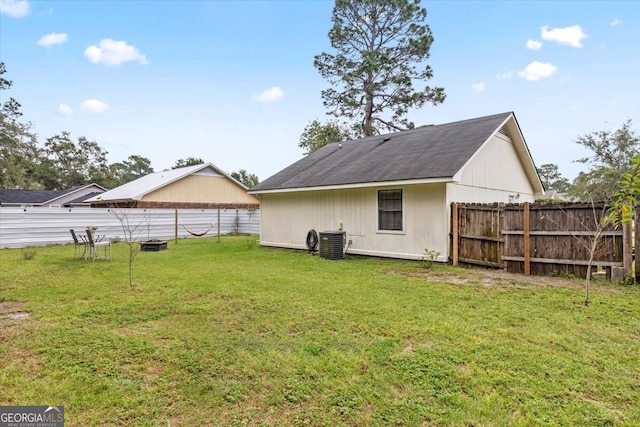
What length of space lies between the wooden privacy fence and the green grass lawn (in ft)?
2.37

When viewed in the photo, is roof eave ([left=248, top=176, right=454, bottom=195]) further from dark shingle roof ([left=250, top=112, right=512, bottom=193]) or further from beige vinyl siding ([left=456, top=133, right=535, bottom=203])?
beige vinyl siding ([left=456, top=133, right=535, bottom=203])

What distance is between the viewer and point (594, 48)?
12.3 metres

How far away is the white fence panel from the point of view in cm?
1198

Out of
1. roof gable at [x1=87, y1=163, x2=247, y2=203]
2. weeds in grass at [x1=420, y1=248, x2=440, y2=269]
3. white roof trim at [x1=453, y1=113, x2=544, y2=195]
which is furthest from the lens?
roof gable at [x1=87, y1=163, x2=247, y2=203]

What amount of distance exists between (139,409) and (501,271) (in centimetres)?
707

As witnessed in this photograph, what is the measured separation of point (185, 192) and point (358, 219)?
15.4m

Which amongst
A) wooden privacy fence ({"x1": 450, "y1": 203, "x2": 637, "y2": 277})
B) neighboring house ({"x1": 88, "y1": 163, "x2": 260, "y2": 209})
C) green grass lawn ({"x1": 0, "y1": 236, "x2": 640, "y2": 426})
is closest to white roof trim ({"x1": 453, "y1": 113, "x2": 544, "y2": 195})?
wooden privacy fence ({"x1": 450, "y1": 203, "x2": 637, "y2": 277})

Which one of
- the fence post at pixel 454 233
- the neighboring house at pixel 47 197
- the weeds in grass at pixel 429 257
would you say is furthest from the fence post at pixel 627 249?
the neighboring house at pixel 47 197

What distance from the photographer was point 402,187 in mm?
8852

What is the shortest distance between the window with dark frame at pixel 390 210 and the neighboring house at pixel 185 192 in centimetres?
1370

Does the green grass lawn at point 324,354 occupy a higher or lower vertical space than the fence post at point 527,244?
lower

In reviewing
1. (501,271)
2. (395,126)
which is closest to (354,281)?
(501,271)

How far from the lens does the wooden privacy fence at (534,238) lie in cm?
612

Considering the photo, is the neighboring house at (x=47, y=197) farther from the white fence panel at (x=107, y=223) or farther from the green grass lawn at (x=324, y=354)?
the green grass lawn at (x=324, y=354)
